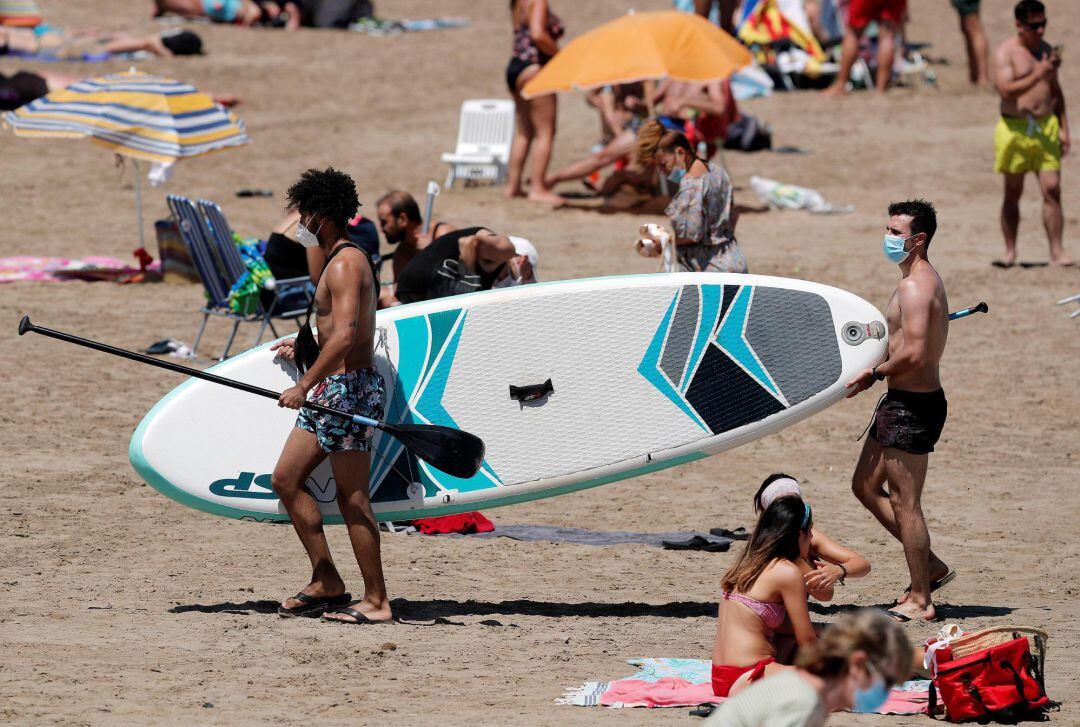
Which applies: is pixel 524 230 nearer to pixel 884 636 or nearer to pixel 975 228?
pixel 975 228

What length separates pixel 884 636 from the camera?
3.22m

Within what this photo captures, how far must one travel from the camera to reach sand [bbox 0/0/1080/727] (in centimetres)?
514

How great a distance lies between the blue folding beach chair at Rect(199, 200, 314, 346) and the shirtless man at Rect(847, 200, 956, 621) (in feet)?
14.1

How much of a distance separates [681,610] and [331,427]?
158cm

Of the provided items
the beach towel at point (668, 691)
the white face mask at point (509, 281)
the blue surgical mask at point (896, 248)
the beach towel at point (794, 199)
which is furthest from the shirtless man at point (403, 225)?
the beach towel at point (794, 199)

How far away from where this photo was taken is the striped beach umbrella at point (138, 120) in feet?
35.6

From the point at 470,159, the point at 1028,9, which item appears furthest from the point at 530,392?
the point at 470,159

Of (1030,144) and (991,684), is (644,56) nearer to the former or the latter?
(1030,144)

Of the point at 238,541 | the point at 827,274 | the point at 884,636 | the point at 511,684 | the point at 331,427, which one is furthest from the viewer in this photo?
the point at 827,274


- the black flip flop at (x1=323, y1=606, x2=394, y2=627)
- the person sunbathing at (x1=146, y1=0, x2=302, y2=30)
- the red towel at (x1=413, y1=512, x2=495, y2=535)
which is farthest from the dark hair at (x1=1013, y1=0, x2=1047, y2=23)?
the person sunbathing at (x1=146, y1=0, x2=302, y2=30)

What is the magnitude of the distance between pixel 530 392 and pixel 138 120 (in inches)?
213

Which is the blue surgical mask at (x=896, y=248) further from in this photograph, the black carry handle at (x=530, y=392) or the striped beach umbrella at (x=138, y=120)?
the striped beach umbrella at (x=138, y=120)

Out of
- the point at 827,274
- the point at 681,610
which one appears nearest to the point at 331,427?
the point at 681,610

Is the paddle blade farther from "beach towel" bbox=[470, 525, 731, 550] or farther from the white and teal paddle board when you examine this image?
"beach towel" bbox=[470, 525, 731, 550]
